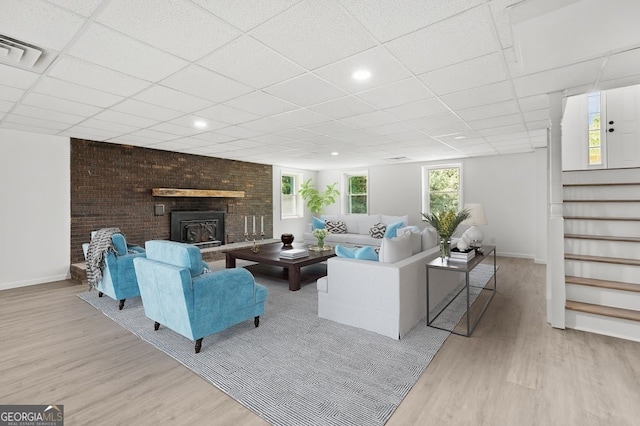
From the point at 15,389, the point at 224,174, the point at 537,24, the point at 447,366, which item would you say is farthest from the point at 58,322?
the point at 537,24

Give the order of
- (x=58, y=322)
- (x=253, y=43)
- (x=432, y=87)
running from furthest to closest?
1. (x=58, y=322)
2. (x=432, y=87)
3. (x=253, y=43)

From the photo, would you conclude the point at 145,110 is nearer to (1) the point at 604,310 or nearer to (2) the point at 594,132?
(1) the point at 604,310

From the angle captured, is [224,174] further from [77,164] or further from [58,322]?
[58,322]

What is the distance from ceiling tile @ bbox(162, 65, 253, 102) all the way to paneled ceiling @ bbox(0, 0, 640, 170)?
0.06 ft

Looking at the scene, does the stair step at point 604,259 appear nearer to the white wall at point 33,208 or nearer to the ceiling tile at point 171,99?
the ceiling tile at point 171,99

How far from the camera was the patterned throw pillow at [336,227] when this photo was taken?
25.3 feet

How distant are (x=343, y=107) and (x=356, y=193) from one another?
5941 mm

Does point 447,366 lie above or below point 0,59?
below

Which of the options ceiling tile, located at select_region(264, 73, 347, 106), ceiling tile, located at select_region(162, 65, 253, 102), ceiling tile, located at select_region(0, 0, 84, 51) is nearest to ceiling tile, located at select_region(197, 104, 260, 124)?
ceiling tile, located at select_region(162, 65, 253, 102)

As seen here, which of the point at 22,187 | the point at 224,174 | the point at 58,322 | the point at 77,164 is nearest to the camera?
the point at 58,322

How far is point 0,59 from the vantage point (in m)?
2.27

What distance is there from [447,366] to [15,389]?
124 inches

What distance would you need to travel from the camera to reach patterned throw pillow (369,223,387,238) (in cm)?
694

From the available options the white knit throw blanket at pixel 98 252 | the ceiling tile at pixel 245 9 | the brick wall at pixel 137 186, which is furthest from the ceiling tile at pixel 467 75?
the brick wall at pixel 137 186
